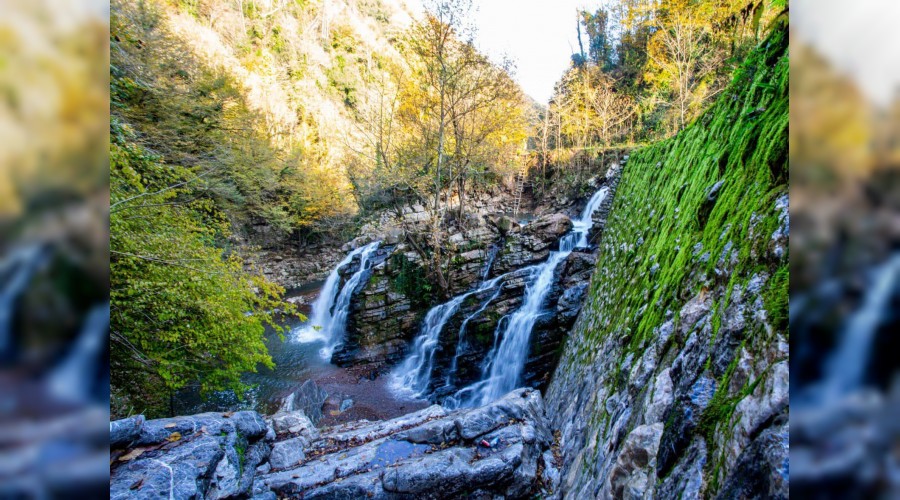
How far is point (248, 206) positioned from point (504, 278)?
14717 millimetres

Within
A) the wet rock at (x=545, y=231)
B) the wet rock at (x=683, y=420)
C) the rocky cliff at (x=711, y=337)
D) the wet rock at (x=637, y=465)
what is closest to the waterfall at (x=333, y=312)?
the wet rock at (x=545, y=231)

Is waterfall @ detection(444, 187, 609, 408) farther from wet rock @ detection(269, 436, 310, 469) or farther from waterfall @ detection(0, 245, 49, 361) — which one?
waterfall @ detection(0, 245, 49, 361)

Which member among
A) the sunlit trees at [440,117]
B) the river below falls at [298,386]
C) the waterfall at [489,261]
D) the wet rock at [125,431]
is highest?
the sunlit trees at [440,117]

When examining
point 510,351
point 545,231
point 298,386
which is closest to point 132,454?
point 298,386

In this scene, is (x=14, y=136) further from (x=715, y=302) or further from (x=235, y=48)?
(x=235, y=48)

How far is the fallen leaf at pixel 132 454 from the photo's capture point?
3541mm

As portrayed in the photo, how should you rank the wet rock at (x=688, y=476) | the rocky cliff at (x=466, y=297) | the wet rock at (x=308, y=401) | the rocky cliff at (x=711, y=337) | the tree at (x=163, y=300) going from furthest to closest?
the rocky cliff at (x=466, y=297) → the wet rock at (x=308, y=401) → the tree at (x=163, y=300) → the wet rock at (x=688, y=476) → the rocky cliff at (x=711, y=337)

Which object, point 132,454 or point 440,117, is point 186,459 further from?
point 440,117

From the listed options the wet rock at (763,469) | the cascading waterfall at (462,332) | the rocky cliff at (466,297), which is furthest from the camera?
the cascading waterfall at (462,332)

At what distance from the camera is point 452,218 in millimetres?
15117

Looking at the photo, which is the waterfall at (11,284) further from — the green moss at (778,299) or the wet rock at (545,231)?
the wet rock at (545,231)

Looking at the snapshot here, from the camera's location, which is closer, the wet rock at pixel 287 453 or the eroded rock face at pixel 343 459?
the eroded rock face at pixel 343 459

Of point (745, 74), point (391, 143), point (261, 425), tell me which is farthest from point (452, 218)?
Answer: point (745, 74)

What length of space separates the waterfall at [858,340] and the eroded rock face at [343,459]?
4.64 m
